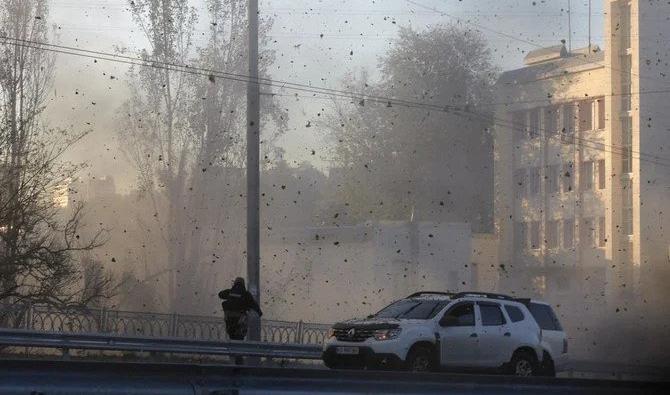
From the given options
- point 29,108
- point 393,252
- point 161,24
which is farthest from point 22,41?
point 393,252

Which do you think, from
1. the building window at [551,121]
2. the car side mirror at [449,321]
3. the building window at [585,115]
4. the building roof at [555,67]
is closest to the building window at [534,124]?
the building window at [551,121]

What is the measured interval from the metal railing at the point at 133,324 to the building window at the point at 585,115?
75.6ft

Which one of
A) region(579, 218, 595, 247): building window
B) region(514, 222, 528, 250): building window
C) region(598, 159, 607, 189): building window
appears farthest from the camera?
region(514, 222, 528, 250): building window

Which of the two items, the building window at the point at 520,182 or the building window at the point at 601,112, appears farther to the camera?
the building window at the point at 520,182

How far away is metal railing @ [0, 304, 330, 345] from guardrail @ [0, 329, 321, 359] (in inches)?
49.3

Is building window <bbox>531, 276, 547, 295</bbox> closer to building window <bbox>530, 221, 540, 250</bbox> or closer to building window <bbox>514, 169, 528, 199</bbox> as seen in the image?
building window <bbox>530, 221, 540, 250</bbox>

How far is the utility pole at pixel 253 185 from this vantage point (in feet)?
71.4

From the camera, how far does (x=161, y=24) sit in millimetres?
33969

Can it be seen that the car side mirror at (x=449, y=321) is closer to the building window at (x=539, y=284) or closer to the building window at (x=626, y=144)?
the building window at (x=626, y=144)

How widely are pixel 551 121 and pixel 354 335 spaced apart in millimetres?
32923

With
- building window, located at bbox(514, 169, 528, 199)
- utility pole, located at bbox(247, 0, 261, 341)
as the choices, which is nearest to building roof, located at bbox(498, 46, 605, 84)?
building window, located at bbox(514, 169, 528, 199)

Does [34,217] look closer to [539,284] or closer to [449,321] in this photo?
[449,321]

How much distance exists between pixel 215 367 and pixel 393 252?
34829 millimetres

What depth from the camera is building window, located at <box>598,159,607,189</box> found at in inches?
1862
